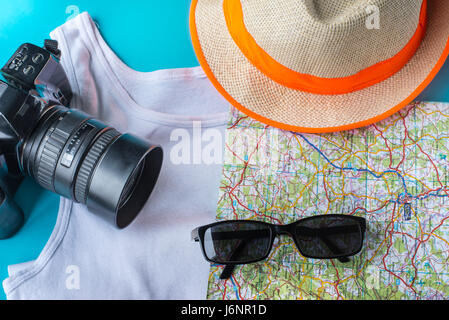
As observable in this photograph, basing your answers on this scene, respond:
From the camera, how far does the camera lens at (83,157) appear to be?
591 mm

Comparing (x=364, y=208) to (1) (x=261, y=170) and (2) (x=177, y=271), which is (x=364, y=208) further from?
(2) (x=177, y=271)

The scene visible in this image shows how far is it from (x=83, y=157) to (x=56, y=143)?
5 cm

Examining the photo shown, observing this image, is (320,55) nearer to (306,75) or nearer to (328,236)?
(306,75)

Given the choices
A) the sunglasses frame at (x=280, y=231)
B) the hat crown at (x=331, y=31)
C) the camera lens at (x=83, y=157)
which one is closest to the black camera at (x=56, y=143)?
the camera lens at (x=83, y=157)

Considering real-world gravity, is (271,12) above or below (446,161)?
above

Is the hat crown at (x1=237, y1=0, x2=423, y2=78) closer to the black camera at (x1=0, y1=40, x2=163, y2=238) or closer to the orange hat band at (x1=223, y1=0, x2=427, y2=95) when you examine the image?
the orange hat band at (x1=223, y1=0, x2=427, y2=95)

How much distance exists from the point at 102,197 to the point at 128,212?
107 mm

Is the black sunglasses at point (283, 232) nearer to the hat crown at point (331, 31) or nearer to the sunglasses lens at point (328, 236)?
the sunglasses lens at point (328, 236)

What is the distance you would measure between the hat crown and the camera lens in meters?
0.24

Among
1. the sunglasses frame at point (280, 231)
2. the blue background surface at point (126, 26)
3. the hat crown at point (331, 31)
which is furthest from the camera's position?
the blue background surface at point (126, 26)

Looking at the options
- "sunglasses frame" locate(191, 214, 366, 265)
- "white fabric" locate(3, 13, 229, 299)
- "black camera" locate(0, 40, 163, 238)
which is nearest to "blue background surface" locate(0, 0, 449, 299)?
Answer: "white fabric" locate(3, 13, 229, 299)
